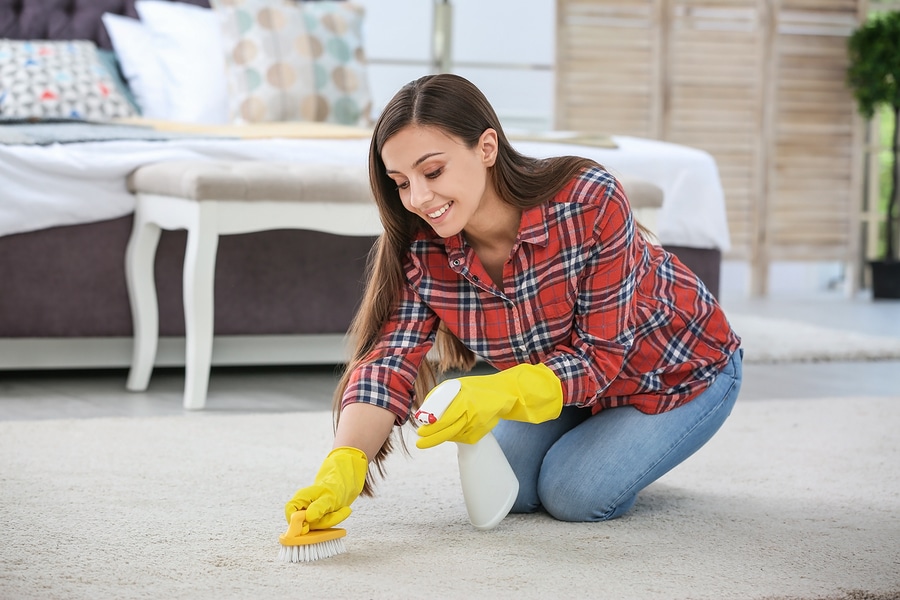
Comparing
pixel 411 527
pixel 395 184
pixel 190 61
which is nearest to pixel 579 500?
pixel 411 527

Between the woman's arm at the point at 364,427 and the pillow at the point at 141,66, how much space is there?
8.53 feet

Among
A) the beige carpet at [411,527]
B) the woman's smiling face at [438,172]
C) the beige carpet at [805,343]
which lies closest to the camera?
the beige carpet at [411,527]

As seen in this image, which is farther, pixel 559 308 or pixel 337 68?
pixel 337 68

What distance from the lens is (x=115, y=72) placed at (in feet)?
12.4

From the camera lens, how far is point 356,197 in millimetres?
2387

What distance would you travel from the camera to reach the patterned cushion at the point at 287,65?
141 inches

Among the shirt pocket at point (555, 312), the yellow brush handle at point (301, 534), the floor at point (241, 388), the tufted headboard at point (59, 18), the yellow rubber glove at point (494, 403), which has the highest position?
the tufted headboard at point (59, 18)

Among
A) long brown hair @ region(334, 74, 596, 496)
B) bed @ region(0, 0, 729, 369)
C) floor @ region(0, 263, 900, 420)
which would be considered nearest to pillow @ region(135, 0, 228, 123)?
bed @ region(0, 0, 729, 369)

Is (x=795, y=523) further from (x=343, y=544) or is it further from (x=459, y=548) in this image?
(x=343, y=544)

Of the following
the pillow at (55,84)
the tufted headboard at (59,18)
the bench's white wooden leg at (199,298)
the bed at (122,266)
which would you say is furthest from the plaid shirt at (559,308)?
the tufted headboard at (59,18)

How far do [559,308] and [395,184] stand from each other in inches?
10.6

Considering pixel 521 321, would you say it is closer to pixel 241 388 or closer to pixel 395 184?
pixel 395 184

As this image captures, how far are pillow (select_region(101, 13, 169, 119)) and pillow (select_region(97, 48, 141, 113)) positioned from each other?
0.02 m

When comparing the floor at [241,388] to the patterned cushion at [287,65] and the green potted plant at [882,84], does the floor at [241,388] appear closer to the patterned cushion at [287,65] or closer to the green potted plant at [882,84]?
the patterned cushion at [287,65]
